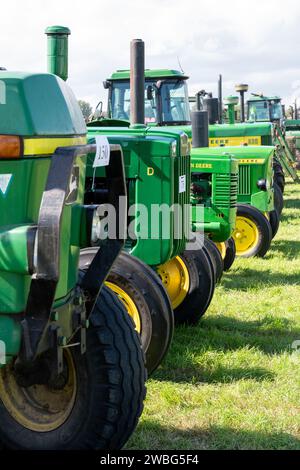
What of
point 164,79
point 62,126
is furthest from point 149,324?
point 164,79

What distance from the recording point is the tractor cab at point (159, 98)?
942 cm

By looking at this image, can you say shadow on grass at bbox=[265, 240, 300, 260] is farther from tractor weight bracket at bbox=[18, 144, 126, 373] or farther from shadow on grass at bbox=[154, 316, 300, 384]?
tractor weight bracket at bbox=[18, 144, 126, 373]

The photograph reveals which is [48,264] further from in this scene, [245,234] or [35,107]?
[245,234]

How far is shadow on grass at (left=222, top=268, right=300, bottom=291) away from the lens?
666 cm

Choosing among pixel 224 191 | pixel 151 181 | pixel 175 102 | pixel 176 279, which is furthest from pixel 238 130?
pixel 151 181

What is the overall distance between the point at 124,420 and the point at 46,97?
1.23 metres

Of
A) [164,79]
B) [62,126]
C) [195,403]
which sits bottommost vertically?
[195,403]

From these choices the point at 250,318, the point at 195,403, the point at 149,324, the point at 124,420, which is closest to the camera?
the point at 124,420

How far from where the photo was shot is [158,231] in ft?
14.6

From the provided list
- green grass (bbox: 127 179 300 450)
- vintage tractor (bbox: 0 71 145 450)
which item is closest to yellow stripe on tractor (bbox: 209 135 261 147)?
green grass (bbox: 127 179 300 450)

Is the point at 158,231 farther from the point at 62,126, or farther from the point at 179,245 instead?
the point at 62,126

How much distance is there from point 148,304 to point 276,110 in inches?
638

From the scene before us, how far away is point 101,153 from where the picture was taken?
264 cm

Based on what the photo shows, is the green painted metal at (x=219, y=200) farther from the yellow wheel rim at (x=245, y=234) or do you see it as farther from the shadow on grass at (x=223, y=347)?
the yellow wheel rim at (x=245, y=234)
